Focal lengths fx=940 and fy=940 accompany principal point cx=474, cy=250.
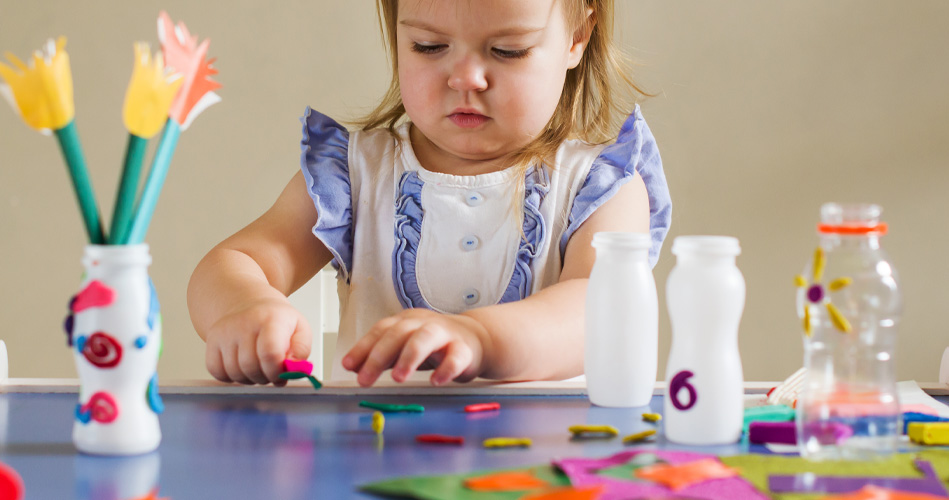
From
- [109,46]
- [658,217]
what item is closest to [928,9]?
[658,217]

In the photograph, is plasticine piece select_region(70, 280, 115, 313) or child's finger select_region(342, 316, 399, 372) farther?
child's finger select_region(342, 316, 399, 372)

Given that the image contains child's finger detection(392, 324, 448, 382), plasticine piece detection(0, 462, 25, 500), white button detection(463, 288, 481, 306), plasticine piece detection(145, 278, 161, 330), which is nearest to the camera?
plasticine piece detection(0, 462, 25, 500)

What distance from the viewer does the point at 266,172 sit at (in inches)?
77.4

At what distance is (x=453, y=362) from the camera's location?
2.06 feet

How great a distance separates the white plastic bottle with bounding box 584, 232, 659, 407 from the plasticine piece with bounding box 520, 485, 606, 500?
0.21m

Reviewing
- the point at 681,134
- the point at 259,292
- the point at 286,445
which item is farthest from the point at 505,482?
the point at 681,134

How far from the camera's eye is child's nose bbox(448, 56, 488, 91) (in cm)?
96

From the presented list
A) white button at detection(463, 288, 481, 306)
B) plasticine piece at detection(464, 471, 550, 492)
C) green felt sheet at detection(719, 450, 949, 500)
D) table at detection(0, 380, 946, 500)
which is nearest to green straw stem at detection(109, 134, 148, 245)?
table at detection(0, 380, 946, 500)

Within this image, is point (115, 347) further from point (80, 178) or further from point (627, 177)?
point (627, 177)

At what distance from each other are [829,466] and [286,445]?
29 cm

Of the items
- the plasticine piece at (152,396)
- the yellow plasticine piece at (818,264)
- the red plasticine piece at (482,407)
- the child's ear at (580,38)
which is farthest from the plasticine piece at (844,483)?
the child's ear at (580,38)

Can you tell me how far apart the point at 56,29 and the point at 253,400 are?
1.58m

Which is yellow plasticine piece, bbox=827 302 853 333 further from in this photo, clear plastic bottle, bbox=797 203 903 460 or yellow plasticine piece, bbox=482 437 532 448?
yellow plasticine piece, bbox=482 437 532 448

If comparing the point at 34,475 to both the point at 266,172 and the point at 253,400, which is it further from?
the point at 266,172
